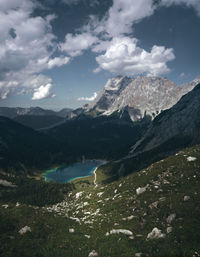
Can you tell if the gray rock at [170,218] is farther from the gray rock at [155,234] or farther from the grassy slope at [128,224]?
the gray rock at [155,234]

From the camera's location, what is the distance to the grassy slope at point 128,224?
25656mm

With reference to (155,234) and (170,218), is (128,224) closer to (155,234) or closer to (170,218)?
(155,234)

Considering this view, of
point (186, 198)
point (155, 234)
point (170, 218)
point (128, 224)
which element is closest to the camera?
point (155, 234)

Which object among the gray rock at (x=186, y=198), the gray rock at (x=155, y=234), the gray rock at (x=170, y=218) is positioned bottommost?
the gray rock at (x=155, y=234)

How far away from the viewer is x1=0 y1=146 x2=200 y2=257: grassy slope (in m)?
25.7

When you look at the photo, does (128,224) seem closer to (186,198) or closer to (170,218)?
(170,218)

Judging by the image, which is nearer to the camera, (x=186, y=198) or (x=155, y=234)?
(x=155, y=234)

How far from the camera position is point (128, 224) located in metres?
33.4

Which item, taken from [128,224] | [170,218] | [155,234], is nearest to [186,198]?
[170,218]

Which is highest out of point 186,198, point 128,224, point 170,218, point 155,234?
point 186,198

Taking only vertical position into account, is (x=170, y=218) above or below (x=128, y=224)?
above

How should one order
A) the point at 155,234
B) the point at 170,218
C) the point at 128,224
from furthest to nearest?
the point at 128,224
the point at 170,218
the point at 155,234

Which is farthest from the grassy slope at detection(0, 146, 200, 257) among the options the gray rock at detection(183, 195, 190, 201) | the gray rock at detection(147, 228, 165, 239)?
the gray rock at detection(147, 228, 165, 239)

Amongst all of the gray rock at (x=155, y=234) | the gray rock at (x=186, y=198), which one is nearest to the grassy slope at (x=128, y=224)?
the gray rock at (x=186, y=198)
